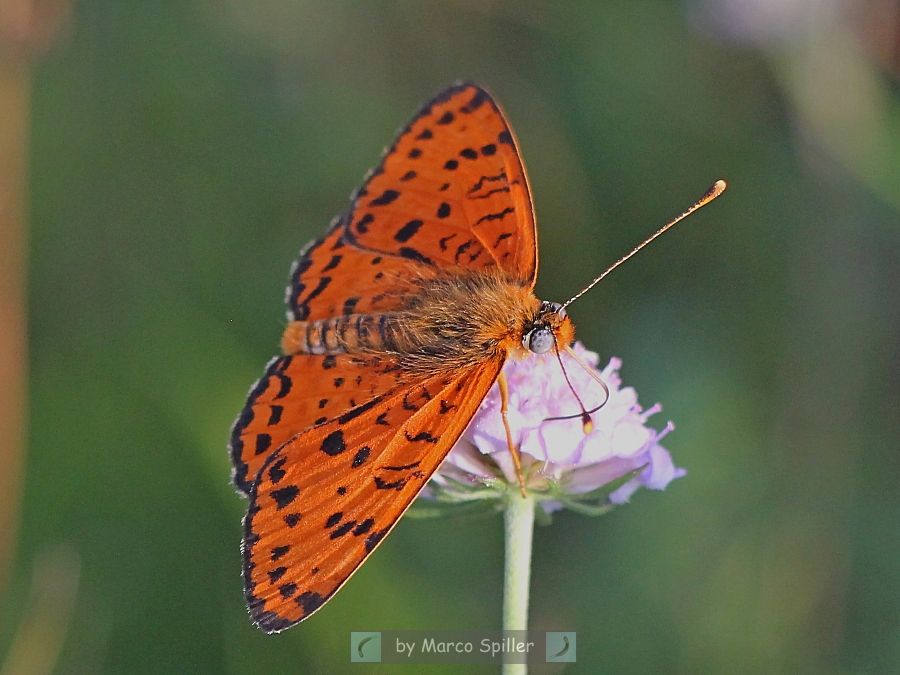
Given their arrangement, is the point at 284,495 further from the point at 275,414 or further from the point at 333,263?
the point at 333,263

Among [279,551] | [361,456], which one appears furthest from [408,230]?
[279,551]

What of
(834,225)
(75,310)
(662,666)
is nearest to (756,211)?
(834,225)

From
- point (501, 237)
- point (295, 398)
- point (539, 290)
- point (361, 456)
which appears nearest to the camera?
point (361, 456)

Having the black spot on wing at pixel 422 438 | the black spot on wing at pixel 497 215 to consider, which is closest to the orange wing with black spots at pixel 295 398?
the black spot on wing at pixel 422 438

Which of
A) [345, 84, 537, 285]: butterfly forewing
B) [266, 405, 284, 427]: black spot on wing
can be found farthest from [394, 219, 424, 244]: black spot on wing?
[266, 405, 284, 427]: black spot on wing

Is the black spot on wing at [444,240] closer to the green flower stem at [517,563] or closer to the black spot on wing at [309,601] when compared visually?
the green flower stem at [517,563]

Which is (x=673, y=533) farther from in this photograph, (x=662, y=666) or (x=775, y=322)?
(x=775, y=322)
